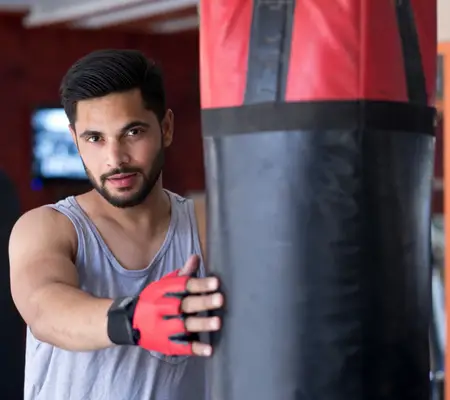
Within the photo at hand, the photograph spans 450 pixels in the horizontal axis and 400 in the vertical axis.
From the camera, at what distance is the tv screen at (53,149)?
541 cm

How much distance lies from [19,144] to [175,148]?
41.1 inches

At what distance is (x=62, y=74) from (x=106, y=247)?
439 cm

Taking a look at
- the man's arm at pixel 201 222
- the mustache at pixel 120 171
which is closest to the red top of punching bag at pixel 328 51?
the mustache at pixel 120 171

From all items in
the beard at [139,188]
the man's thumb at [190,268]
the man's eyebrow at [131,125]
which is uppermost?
the man's eyebrow at [131,125]

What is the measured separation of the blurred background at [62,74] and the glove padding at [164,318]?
3.93 metres

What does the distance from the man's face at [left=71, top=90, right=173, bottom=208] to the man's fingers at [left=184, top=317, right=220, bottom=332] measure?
324 millimetres

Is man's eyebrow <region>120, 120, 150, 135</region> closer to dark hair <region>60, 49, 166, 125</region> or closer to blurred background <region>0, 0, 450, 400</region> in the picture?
dark hair <region>60, 49, 166, 125</region>

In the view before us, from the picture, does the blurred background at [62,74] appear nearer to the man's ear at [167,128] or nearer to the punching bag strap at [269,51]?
the man's ear at [167,128]

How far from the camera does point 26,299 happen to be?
118cm

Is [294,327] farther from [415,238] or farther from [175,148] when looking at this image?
[175,148]

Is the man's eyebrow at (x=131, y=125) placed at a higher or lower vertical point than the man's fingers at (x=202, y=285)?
higher

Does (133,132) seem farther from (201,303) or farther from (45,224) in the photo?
(201,303)

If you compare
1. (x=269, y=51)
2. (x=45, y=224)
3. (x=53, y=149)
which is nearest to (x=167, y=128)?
(x=45, y=224)

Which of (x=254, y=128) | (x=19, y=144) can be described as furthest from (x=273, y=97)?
(x=19, y=144)
